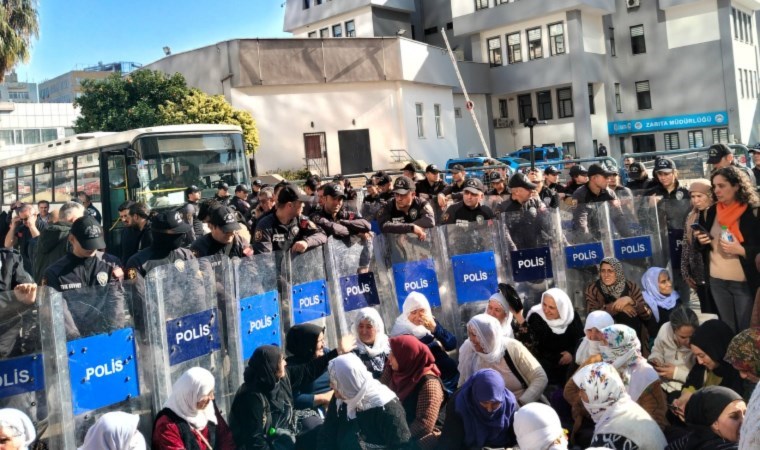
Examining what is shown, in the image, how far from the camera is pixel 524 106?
43.1 metres

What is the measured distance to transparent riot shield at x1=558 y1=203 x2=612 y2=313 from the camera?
28.4 feet

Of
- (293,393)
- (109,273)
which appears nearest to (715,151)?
(293,393)

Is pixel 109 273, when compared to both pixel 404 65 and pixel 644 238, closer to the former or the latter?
pixel 644 238

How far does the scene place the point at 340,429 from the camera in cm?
536

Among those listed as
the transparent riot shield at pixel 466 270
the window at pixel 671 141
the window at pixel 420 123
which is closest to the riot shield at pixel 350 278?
the transparent riot shield at pixel 466 270

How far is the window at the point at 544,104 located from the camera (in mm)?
41800

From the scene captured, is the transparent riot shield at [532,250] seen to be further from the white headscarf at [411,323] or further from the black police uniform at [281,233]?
the black police uniform at [281,233]

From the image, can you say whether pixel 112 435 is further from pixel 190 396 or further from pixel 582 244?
pixel 582 244

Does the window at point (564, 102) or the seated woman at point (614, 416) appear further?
the window at point (564, 102)

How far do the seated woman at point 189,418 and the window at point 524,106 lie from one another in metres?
39.6

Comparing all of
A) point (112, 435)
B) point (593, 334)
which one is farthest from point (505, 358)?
point (112, 435)

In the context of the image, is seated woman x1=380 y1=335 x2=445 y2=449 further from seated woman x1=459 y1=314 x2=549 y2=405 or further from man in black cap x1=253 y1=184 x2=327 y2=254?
man in black cap x1=253 y1=184 x2=327 y2=254

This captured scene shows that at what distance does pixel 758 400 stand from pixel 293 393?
4.82 meters

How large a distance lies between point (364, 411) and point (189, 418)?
1.15 meters
